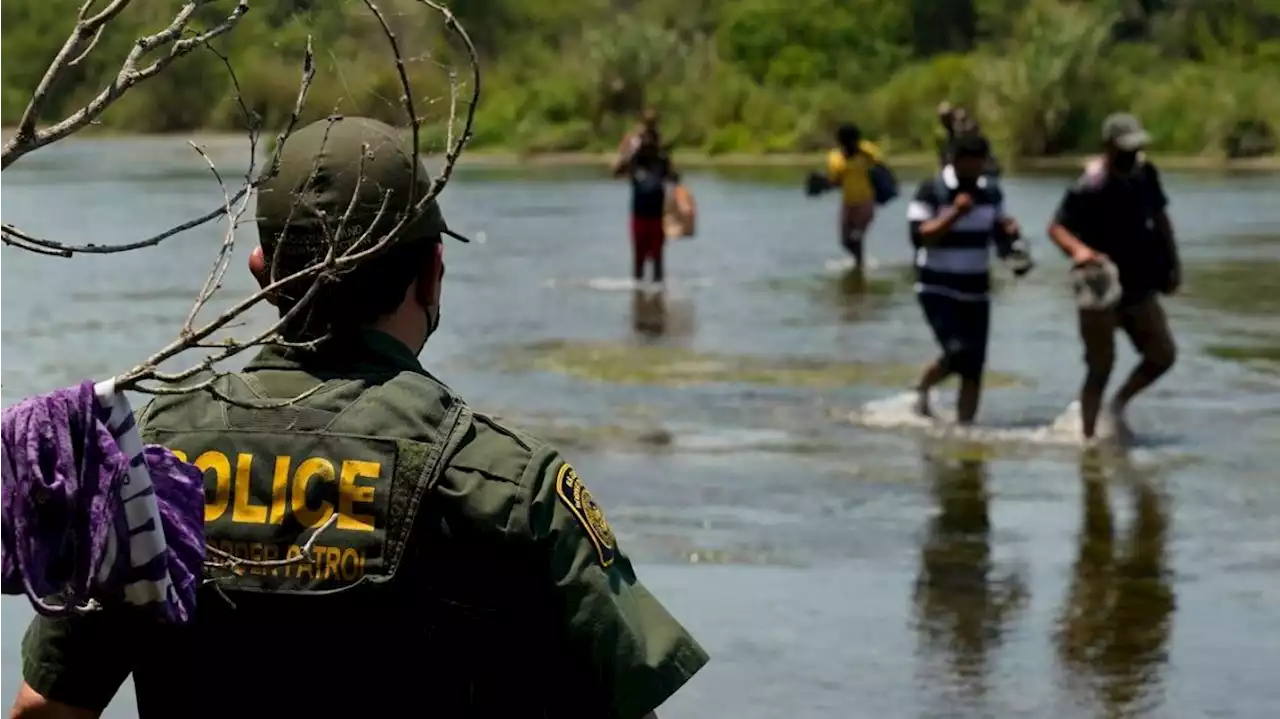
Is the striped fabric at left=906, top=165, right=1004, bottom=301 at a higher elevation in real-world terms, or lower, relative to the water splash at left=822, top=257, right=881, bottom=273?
higher

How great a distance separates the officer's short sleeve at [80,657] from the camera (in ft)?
10.0

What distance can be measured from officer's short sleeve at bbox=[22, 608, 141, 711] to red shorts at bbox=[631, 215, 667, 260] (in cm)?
1656

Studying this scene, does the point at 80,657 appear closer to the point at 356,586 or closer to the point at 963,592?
the point at 356,586

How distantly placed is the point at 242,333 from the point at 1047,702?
324 inches

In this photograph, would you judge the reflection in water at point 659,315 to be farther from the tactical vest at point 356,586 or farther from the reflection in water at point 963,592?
Answer: the tactical vest at point 356,586

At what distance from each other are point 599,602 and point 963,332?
8.78m

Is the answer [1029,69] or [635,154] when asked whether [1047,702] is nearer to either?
[635,154]

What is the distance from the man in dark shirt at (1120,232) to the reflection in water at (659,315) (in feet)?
18.6

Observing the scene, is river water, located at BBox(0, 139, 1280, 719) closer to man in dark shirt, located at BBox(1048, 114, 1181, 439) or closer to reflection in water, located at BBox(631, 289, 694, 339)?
reflection in water, located at BBox(631, 289, 694, 339)

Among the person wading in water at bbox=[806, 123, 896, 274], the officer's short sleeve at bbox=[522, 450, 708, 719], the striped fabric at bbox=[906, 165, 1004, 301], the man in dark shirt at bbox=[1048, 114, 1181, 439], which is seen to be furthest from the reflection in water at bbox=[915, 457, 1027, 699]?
the person wading in water at bbox=[806, 123, 896, 274]

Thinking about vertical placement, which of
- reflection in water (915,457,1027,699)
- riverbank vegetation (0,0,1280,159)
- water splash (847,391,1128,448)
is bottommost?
riverbank vegetation (0,0,1280,159)

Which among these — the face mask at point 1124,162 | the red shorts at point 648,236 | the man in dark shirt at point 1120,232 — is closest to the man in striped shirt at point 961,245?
the man in dark shirt at point 1120,232

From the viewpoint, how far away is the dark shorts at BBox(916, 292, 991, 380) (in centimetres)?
1157

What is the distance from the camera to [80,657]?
10.1ft
